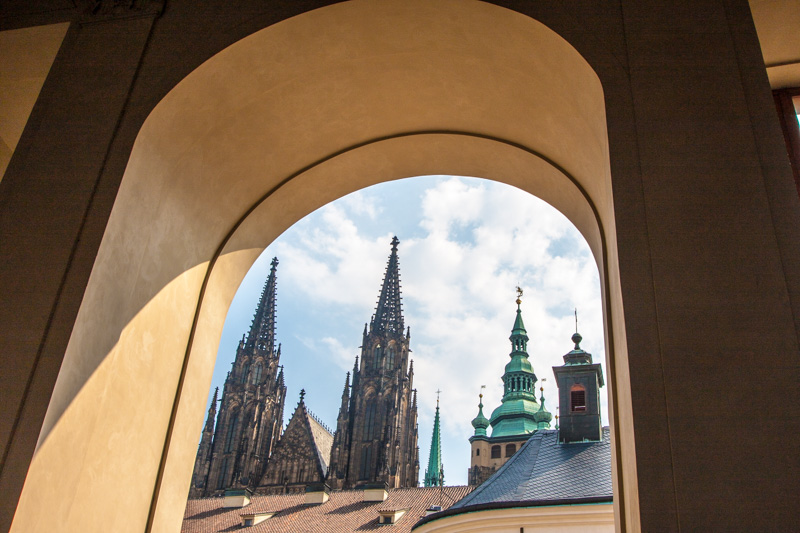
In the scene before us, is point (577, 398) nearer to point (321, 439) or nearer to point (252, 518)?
point (252, 518)

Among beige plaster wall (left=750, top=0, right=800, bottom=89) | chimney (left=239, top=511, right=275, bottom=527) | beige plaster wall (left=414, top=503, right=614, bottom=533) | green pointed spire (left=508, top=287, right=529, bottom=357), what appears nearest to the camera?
beige plaster wall (left=750, top=0, right=800, bottom=89)

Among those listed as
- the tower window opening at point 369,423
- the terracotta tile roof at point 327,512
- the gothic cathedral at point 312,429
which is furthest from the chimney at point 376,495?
the tower window opening at point 369,423

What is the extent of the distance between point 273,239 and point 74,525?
84.8 inches

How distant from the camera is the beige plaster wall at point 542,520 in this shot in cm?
1322

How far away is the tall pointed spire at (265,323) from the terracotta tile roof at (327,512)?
21.7m

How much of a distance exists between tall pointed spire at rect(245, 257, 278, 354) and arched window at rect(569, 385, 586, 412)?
37.0 meters

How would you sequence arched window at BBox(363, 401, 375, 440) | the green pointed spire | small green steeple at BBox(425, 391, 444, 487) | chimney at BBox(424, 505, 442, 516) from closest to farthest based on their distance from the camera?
chimney at BBox(424, 505, 442, 516)
arched window at BBox(363, 401, 375, 440)
the green pointed spire
small green steeple at BBox(425, 391, 444, 487)

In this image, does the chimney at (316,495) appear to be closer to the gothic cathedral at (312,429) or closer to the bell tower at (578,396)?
the gothic cathedral at (312,429)

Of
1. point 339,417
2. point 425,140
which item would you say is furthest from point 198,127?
point 339,417

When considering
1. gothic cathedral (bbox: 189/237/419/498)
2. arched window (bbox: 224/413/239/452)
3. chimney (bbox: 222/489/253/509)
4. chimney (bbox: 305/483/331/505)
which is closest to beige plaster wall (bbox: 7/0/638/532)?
chimney (bbox: 305/483/331/505)

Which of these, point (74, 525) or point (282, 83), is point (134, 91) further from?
point (74, 525)

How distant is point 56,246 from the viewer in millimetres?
2619

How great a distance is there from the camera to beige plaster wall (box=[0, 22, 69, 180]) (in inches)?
133

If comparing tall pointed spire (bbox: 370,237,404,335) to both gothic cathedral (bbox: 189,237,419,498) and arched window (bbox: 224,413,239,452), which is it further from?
arched window (bbox: 224,413,239,452)
